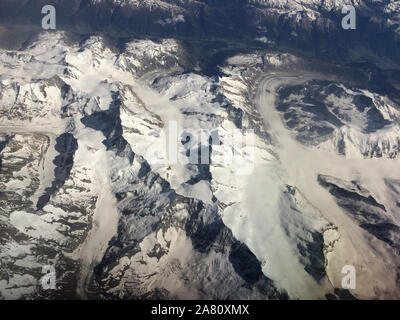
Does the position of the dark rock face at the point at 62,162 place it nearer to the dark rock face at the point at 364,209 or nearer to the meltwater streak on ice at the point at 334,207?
the meltwater streak on ice at the point at 334,207

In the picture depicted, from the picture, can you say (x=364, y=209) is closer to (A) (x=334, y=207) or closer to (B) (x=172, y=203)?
(A) (x=334, y=207)

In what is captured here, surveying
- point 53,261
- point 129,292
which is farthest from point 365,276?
point 53,261

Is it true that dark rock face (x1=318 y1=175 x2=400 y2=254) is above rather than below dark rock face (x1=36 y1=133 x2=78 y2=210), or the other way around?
Result: below

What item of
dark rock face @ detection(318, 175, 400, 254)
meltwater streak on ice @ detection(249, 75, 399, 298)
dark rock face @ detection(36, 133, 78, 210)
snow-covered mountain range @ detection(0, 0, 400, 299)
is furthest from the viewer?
dark rock face @ detection(318, 175, 400, 254)

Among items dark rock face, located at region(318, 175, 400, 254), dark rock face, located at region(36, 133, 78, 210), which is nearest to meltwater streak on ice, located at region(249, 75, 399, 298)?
dark rock face, located at region(318, 175, 400, 254)

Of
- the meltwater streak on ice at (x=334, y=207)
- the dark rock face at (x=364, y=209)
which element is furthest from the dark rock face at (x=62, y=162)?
the dark rock face at (x=364, y=209)

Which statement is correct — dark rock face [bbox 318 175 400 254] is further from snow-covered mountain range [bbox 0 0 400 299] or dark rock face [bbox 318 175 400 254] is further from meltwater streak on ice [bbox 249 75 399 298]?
meltwater streak on ice [bbox 249 75 399 298]

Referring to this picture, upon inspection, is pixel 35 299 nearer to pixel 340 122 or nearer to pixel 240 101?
pixel 240 101

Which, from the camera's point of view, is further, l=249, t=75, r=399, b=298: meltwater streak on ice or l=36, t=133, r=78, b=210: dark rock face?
l=36, t=133, r=78, b=210: dark rock face

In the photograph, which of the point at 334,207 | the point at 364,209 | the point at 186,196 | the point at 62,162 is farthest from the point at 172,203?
the point at 364,209

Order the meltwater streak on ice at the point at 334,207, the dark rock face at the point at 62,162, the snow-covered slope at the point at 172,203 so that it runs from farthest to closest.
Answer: the dark rock face at the point at 62,162 → the meltwater streak on ice at the point at 334,207 → the snow-covered slope at the point at 172,203

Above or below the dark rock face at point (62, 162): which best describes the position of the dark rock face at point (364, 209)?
below

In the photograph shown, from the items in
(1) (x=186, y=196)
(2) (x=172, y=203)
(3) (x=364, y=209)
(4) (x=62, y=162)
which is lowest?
(3) (x=364, y=209)
